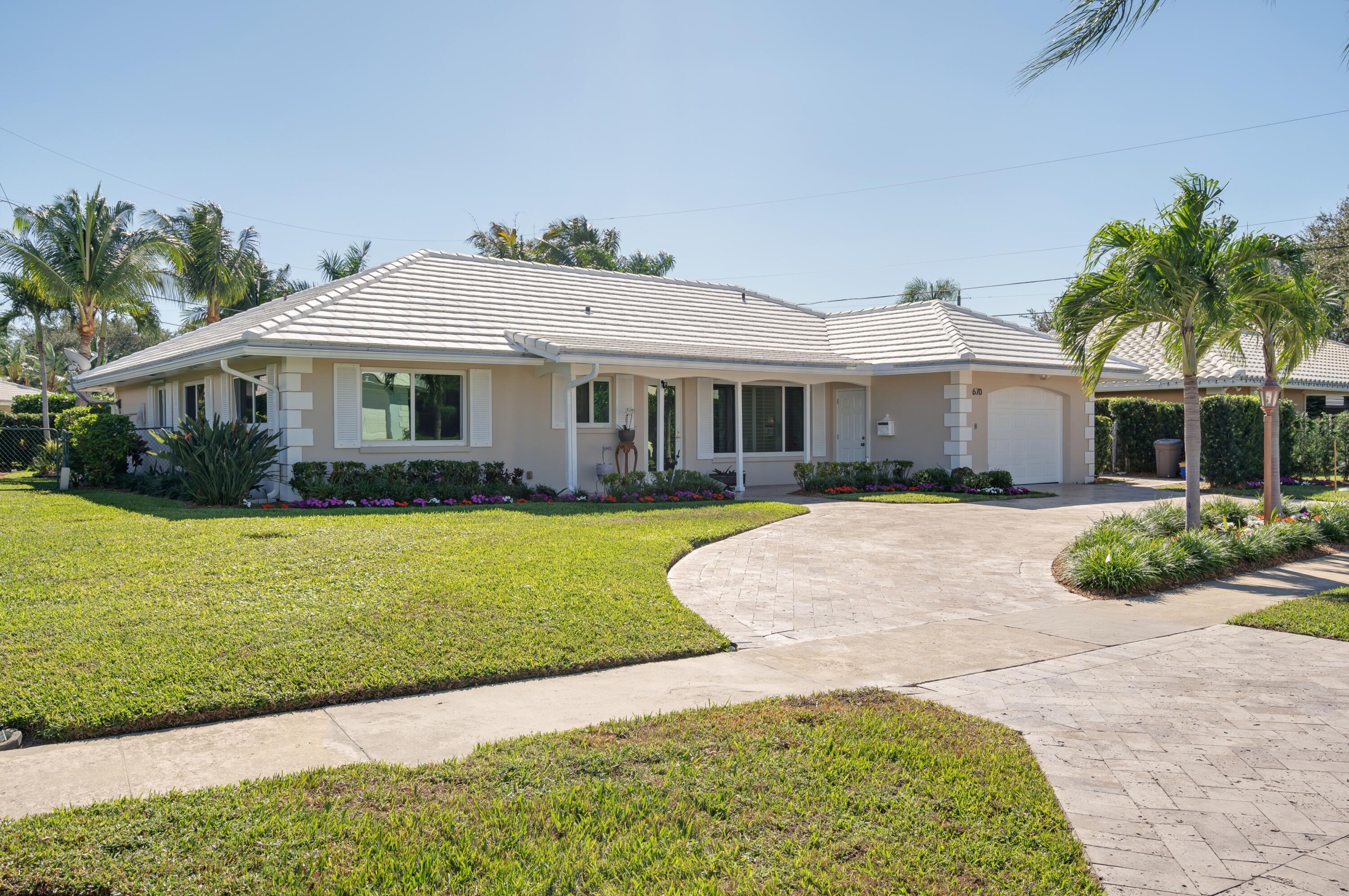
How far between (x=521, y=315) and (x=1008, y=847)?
16.5 metres

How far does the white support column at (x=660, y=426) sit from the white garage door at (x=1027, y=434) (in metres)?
7.41

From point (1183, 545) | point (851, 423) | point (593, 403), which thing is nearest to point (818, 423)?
point (851, 423)

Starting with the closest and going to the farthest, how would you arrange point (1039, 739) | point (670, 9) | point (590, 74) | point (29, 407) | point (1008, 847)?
point (1008, 847), point (1039, 739), point (670, 9), point (590, 74), point (29, 407)

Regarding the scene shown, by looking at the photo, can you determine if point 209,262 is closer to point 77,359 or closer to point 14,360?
point 77,359

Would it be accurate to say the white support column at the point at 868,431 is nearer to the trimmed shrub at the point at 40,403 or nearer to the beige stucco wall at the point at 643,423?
the beige stucco wall at the point at 643,423

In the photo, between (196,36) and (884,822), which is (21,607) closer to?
(884,822)

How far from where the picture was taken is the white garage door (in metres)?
20.3

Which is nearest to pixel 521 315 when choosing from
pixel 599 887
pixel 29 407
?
pixel 599 887

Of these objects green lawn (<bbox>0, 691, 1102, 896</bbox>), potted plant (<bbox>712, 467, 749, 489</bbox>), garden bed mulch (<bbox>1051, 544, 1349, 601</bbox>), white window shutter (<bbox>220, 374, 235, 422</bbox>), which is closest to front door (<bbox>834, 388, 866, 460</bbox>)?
potted plant (<bbox>712, 467, 749, 489</bbox>)

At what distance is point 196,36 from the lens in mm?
16203

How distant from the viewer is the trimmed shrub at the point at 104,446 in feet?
60.4

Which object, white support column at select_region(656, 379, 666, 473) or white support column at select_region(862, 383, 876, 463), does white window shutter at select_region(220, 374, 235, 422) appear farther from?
white support column at select_region(862, 383, 876, 463)

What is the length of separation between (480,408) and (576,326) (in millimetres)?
3436

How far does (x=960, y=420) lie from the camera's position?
762 inches
